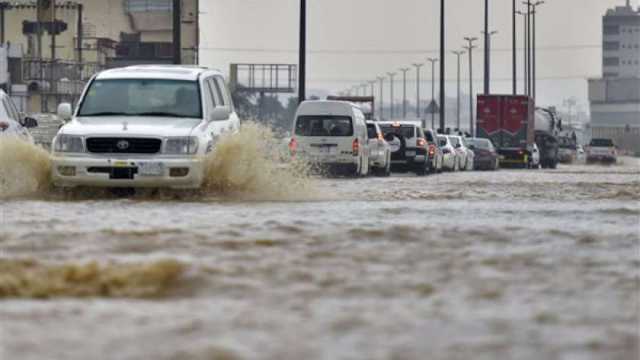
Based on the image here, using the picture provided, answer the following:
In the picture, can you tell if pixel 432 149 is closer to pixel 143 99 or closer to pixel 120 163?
pixel 143 99

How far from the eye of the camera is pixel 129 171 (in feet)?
66.3

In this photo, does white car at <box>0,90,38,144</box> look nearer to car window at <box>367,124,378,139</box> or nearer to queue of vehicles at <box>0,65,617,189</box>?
queue of vehicles at <box>0,65,617,189</box>

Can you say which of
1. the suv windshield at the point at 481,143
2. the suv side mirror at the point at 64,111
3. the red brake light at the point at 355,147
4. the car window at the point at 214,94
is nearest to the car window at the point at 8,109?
the suv side mirror at the point at 64,111

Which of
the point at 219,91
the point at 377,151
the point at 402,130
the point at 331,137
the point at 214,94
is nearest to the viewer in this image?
the point at 214,94

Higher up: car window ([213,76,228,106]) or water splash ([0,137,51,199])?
car window ([213,76,228,106])

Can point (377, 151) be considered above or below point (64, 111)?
below

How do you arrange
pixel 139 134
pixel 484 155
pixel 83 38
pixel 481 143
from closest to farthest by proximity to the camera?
pixel 139 134
pixel 484 155
pixel 481 143
pixel 83 38

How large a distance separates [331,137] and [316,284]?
93.6 feet

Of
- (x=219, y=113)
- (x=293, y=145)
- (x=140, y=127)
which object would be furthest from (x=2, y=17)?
(x=140, y=127)

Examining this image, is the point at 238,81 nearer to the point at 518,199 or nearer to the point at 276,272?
the point at 518,199

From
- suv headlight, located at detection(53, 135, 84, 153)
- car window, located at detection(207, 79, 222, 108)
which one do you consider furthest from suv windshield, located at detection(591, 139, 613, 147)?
suv headlight, located at detection(53, 135, 84, 153)

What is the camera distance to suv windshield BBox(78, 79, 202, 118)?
846 inches

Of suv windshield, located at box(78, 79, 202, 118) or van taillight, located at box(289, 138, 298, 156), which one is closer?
suv windshield, located at box(78, 79, 202, 118)

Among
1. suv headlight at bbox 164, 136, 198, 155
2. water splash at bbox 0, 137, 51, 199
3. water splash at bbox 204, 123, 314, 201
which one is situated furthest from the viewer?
water splash at bbox 204, 123, 314, 201
